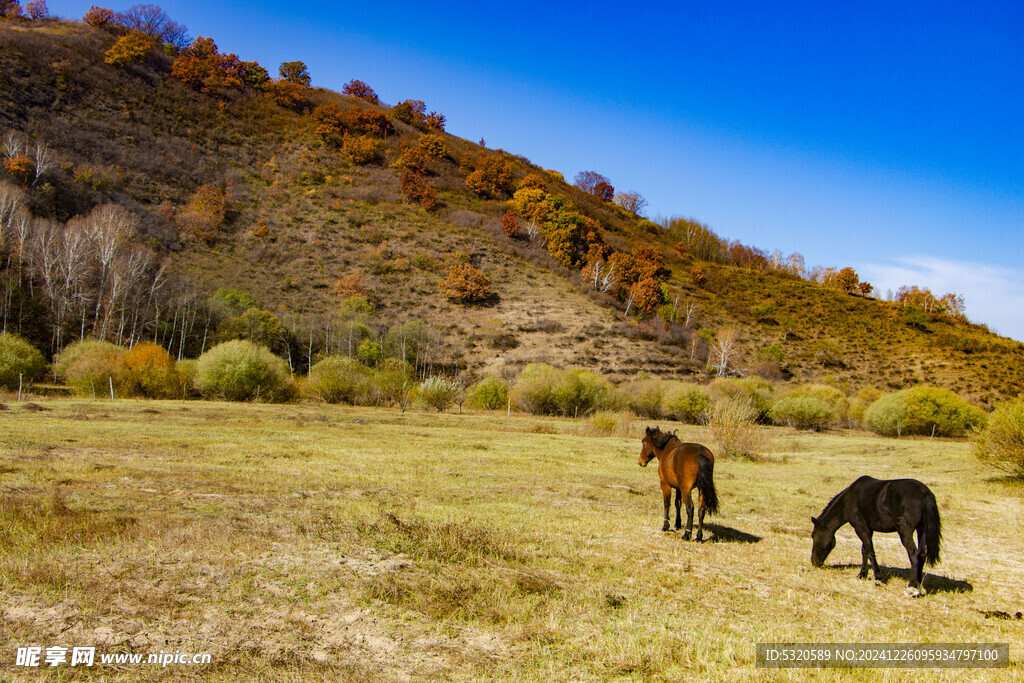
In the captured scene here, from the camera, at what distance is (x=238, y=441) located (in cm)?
1745

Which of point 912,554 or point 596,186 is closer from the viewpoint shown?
point 912,554

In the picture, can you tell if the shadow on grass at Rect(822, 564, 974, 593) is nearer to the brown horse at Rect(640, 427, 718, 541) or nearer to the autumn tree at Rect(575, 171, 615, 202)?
the brown horse at Rect(640, 427, 718, 541)

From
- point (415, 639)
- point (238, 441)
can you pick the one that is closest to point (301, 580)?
point (415, 639)

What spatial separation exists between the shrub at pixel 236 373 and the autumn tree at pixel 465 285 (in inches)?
1272

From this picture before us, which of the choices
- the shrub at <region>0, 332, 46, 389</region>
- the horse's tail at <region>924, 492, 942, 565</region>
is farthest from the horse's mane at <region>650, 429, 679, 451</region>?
the shrub at <region>0, 332, 46, 389</region>

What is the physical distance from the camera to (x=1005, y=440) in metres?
16.1

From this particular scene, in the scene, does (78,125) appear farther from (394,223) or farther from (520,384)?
(520,384)

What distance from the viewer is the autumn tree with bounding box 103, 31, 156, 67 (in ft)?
274

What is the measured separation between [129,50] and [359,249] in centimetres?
5198

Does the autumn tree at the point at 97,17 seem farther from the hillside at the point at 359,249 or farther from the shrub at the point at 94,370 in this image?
the shrub at the point at 94,370

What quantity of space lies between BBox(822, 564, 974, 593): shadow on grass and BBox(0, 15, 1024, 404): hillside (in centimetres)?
4346

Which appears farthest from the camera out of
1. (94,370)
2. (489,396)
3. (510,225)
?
(510,225)

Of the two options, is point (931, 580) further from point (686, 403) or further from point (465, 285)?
point (465, 285)

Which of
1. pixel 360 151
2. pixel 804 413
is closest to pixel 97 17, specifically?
pixel 360 151
